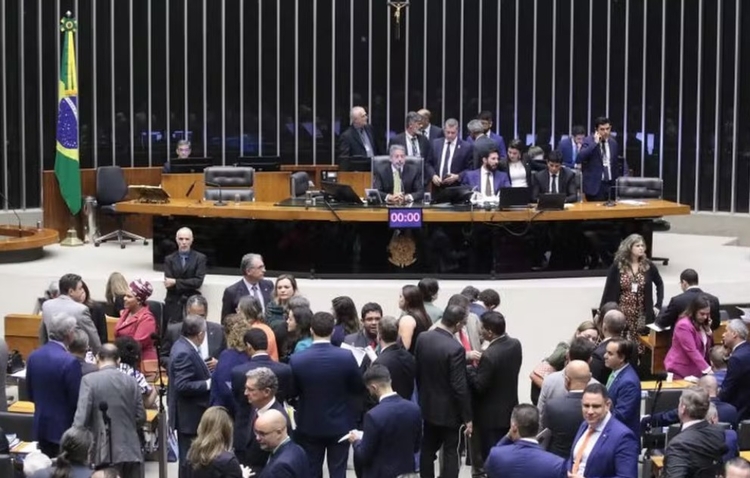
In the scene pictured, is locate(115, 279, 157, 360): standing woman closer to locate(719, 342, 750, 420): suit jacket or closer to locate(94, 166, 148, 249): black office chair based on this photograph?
locate(719, 342, 750, 420): suit jacket

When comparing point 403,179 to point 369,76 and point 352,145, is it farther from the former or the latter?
point 369,76

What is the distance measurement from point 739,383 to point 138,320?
13.8 ft

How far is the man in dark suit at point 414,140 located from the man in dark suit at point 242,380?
288 inches

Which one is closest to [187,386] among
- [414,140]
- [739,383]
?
[739,383]

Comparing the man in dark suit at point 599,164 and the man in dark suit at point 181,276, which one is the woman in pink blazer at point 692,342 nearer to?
the man in dark suit at point 181,276

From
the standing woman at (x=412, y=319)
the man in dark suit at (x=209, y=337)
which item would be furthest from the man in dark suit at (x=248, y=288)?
the standing woman at (x=412, y=319)

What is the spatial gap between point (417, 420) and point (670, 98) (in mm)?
11744

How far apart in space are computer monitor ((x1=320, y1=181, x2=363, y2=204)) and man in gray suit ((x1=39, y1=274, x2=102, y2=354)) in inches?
152

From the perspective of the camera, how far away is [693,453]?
7285mm

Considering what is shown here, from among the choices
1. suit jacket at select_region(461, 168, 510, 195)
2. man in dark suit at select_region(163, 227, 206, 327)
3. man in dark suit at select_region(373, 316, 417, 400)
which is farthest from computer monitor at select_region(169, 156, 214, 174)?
man in dark suit at select_region(373, 316, 417, 400)

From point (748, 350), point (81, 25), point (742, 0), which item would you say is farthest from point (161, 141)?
point (748, 350)

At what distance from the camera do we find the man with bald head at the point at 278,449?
6.66 meters

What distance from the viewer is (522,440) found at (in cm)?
691

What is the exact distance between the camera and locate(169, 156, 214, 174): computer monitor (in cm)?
1620
